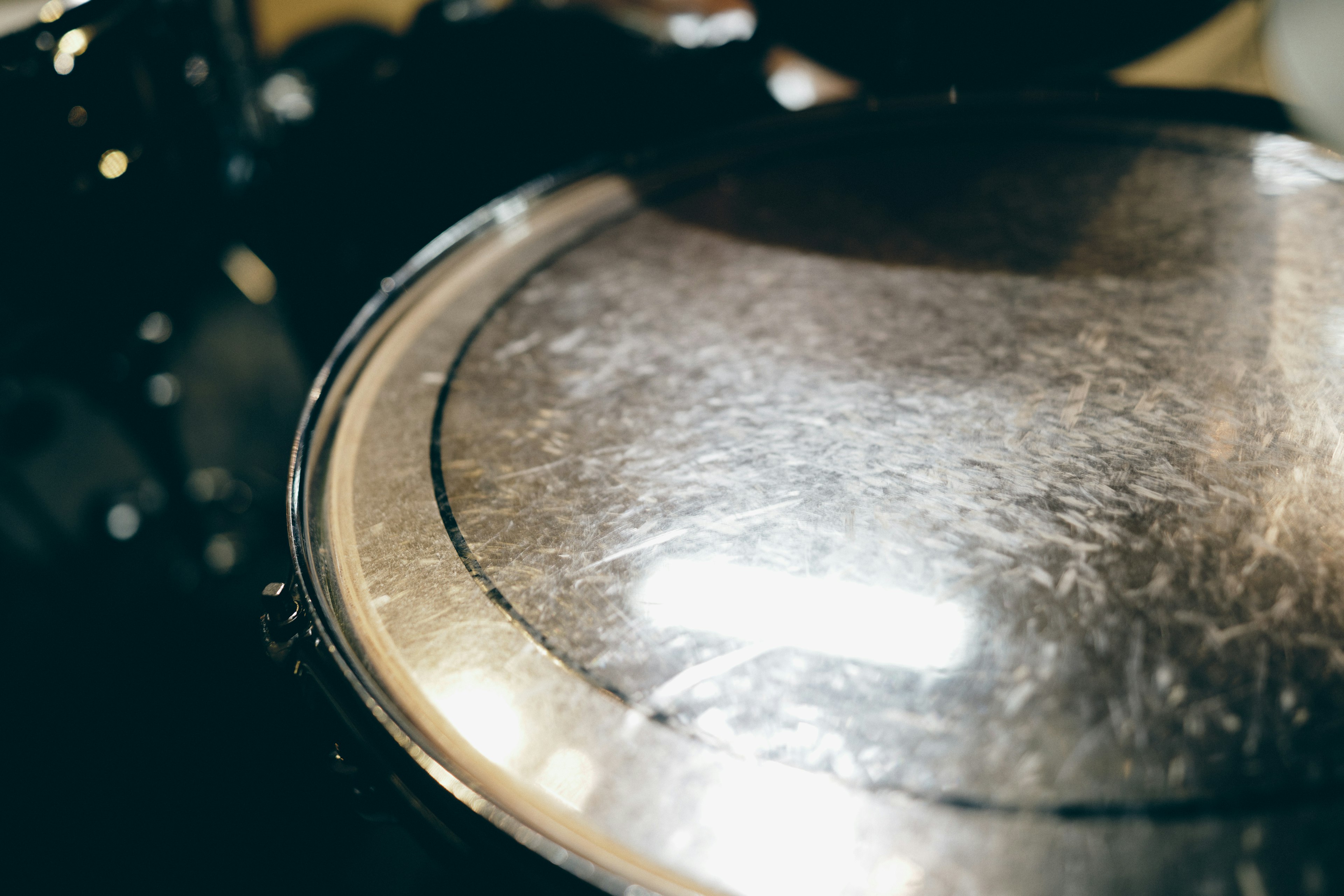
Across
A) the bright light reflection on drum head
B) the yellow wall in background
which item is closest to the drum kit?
the bright light reflection on drum head

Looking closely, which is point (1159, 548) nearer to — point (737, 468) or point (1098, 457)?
point (1098, 457)

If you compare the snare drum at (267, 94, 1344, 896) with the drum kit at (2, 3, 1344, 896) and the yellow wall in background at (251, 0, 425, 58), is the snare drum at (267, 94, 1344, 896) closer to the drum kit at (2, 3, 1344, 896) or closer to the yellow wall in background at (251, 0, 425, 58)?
the drum kit at (2, 3, 1344, 896)

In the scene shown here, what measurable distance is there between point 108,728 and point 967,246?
1.18 m

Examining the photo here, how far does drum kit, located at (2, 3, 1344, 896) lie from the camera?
33 centimetres

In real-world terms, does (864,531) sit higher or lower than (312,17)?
lower

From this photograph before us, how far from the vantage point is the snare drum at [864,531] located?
1.07 feet

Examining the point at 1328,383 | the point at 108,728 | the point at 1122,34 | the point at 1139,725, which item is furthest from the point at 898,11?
the point at 108,728

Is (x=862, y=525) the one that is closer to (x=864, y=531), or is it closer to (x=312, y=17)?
(x=864, y=531)

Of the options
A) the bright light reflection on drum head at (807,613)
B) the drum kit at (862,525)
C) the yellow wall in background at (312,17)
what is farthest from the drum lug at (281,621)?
the yellow wall in background at (312,17)

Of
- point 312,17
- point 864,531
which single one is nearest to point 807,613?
point 864,531

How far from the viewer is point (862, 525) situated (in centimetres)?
45

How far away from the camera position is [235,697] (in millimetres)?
1072

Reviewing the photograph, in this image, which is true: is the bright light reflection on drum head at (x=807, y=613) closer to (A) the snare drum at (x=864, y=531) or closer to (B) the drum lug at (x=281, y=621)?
(A) the snare drum at (x=864, y=531)

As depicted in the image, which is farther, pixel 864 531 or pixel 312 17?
pixel 312 17
